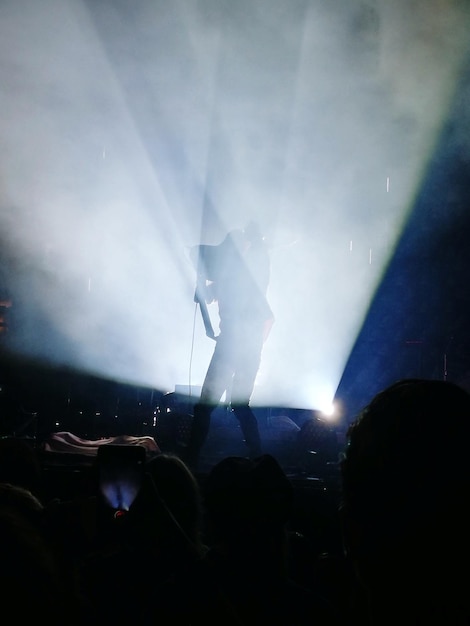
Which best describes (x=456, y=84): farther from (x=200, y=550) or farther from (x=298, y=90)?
(x=200, y=550)

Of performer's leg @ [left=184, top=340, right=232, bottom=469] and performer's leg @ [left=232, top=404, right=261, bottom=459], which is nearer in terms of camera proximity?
performer's leg @ [left=184, top=340, right=232, bottom=469]

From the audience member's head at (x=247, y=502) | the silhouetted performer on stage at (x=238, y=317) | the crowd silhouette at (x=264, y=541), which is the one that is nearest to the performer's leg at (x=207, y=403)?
the silhouetted performer on stage at (x=238, y=317)

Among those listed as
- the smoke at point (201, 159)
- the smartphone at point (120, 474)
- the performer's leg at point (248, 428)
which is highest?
the smoke at point (201, 159)

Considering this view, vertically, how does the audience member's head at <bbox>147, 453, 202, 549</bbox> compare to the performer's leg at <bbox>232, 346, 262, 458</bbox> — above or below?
below

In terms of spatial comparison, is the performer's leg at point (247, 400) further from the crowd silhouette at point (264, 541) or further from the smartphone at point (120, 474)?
the smartphone at point (120, 474)

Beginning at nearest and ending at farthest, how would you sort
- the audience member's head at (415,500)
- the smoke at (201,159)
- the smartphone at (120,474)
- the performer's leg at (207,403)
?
the audience member's head at (415,500), the smartphone at (120,474), the performer's leg at (207,403), the smoke at (201,159)

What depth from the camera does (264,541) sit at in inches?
62.2

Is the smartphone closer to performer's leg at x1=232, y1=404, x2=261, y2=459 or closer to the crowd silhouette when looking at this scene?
the crowd silhouette

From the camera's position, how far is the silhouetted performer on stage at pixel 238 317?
3.82m

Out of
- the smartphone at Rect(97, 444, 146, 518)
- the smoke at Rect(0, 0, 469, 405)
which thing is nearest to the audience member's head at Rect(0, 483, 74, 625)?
the smartphone at Rect(97, 444, 146, 518)

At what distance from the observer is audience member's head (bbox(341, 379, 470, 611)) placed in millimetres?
709

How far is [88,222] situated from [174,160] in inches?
58.1

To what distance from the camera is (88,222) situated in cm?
698

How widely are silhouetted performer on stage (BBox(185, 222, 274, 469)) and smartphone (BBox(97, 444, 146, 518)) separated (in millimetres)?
1386
